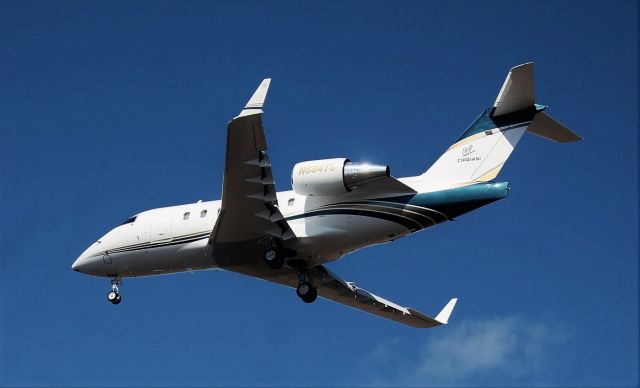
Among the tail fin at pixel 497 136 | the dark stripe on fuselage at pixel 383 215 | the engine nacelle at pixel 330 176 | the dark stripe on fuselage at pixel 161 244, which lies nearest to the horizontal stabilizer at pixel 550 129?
the tail fin at pixel 497 136

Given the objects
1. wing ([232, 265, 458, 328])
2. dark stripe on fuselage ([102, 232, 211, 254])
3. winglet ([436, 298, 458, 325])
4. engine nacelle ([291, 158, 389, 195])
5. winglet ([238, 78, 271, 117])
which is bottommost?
winglet ([436, 298, 458, 325])

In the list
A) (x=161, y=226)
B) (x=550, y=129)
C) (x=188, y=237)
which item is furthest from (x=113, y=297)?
(x=550, y=129)

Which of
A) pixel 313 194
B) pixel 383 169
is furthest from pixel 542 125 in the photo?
pixel 313 194

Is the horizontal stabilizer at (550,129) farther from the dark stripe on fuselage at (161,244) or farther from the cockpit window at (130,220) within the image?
the cockpit window at (130,220)

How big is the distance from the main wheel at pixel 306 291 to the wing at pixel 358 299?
418 mm

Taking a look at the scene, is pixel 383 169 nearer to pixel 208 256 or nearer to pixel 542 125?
pixel 542 125

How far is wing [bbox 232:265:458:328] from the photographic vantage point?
105 ft

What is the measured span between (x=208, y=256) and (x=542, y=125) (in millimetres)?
11277

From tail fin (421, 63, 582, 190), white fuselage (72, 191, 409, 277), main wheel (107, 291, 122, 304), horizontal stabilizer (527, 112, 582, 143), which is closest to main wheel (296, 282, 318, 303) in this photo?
white fuselage (72, 191, 409, 277)

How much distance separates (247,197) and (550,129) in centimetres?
919

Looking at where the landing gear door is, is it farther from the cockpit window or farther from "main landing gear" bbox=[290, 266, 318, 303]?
"main landing gear" bbox=[290, 266, 318, 303]

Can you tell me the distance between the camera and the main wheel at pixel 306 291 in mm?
30953

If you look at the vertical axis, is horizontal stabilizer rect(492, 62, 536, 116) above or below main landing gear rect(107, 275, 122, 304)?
above

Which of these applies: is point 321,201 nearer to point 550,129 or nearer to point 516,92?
point 516,92
